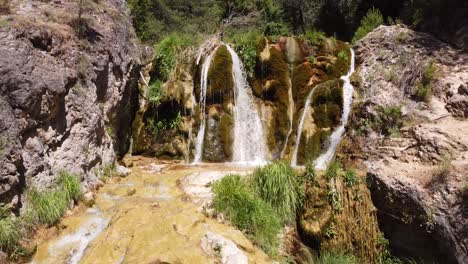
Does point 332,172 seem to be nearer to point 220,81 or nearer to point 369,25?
point 220,81

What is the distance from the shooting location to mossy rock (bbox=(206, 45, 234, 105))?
13.7m

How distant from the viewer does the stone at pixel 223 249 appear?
6.48 meters

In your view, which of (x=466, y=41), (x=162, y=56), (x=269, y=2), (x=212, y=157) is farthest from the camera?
(x=269, y=2)

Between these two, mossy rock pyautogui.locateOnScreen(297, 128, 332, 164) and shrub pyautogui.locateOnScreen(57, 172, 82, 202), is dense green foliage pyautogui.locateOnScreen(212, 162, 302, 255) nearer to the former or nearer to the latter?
shrub pyautogui.locateOnScreen(57, 172, 82, 202)

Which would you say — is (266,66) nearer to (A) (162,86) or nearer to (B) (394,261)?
(A) (162,86)

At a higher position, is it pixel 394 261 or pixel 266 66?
pixel 266 66

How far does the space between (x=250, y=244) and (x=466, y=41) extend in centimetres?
938

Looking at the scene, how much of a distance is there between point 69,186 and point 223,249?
3.76 meters

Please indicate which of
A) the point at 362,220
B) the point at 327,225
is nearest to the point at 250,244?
the point at 327,225

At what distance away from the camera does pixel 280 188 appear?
815 centimetres

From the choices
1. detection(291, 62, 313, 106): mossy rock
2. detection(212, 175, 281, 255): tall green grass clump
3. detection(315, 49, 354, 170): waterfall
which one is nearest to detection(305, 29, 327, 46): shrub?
detection(291, 62, 313, 106): mossy rock

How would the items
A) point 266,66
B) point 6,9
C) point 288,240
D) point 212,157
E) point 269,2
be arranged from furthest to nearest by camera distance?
point 269,2 < point 266,66 < point 212,157 < point 6,9 < point 288,240

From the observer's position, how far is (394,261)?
7500mm

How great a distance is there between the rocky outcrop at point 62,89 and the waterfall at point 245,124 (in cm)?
358
